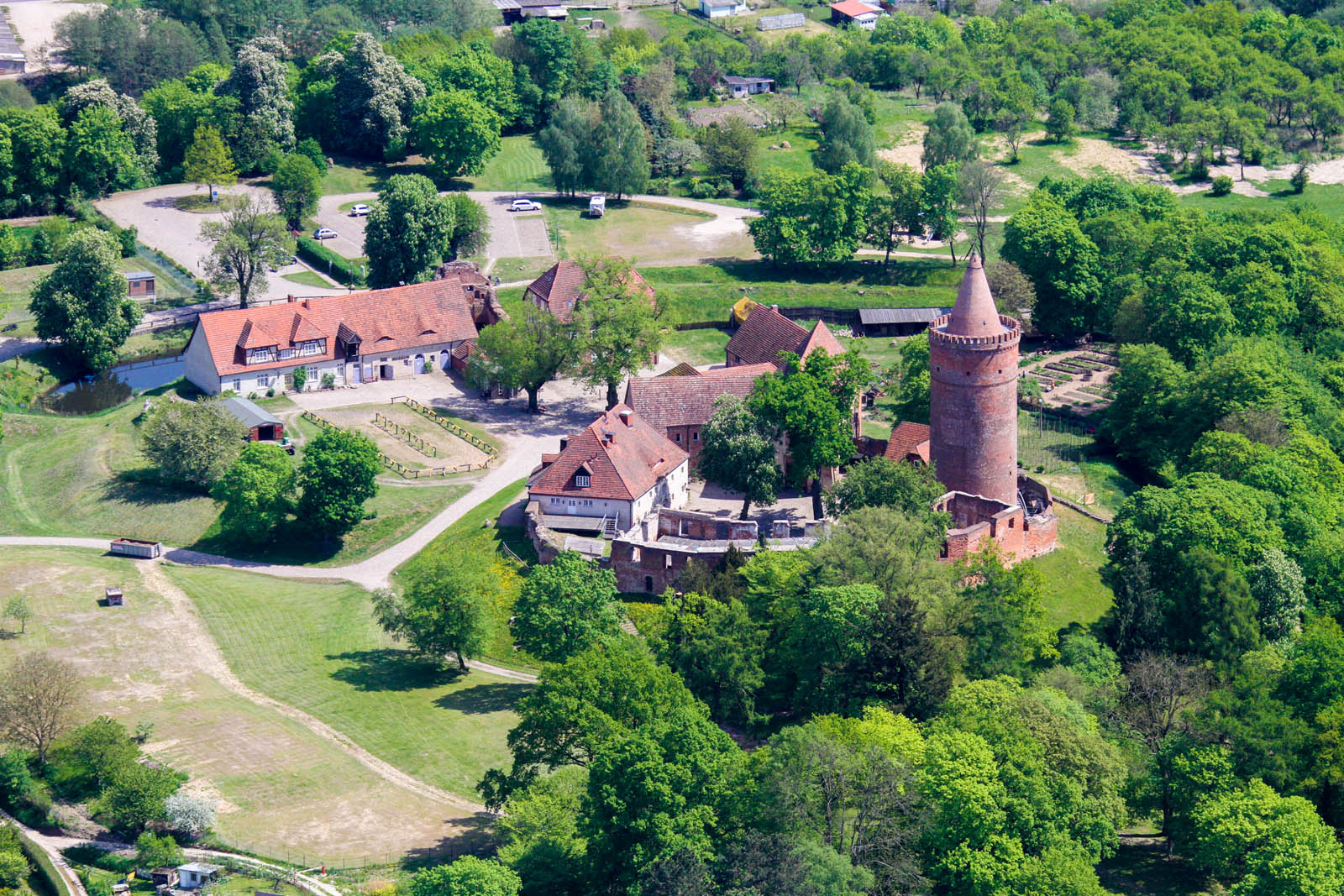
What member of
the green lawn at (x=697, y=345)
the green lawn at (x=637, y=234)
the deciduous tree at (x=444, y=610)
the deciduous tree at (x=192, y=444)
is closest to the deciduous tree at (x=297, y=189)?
the green lawn at (x=637, y=234)

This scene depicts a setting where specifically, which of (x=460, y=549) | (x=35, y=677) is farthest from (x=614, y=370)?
(x=35, y=677)

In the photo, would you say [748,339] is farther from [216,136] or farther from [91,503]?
[216,136]

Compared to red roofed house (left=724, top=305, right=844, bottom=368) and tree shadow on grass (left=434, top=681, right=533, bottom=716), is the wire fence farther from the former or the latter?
tree shadow on grass (left=434, top=681, right=533, bottom=716)

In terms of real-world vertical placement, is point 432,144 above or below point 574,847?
above

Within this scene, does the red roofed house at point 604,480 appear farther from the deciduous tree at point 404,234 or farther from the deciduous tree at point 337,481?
the deciduous tree at point 404,234

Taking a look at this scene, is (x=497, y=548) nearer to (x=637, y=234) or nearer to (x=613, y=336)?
(x=613, y=336)

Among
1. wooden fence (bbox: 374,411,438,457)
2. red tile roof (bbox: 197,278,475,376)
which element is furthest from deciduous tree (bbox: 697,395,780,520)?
red tile roof (bbox: 197,278,475,376)
